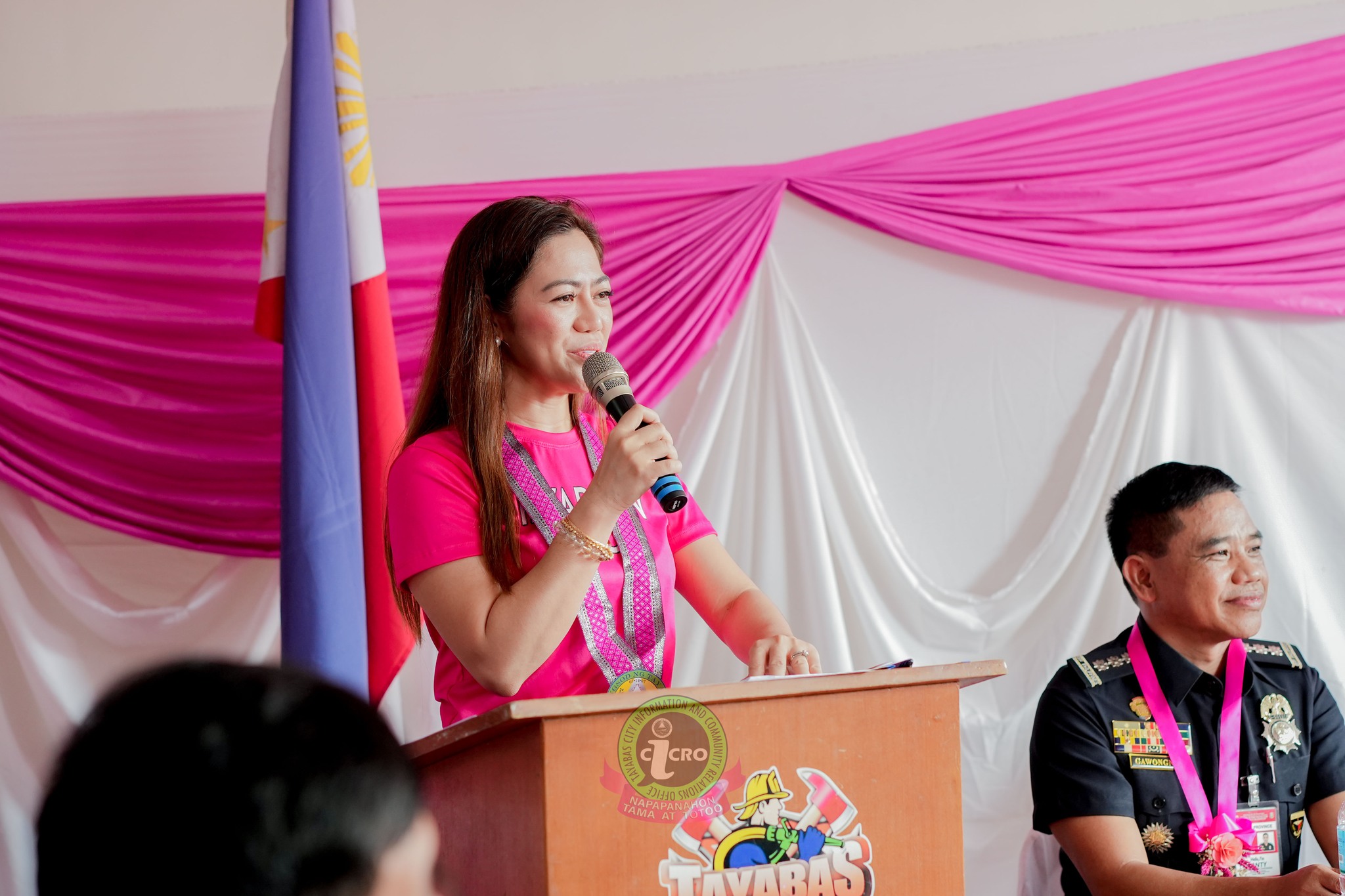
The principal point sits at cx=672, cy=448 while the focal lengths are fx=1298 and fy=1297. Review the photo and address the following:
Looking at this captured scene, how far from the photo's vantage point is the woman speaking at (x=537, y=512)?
1728mm

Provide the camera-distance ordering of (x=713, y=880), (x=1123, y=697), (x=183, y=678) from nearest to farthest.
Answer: (x=183, y=678)
(x=713, y=880)
(x=1123, y=697)

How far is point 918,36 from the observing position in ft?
12.4

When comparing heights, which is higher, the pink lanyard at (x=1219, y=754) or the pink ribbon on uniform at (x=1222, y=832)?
the pink lanyard at (x=1219, y=754)

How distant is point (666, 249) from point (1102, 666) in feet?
5.54

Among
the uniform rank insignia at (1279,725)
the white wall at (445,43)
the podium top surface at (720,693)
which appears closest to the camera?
the podium top surface at (720,693)

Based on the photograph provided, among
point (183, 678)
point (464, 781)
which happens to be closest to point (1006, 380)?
point (464, 781)

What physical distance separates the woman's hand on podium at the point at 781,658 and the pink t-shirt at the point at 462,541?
0.13 meters

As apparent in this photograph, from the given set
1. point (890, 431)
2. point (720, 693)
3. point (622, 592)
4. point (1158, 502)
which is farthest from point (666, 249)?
point (720, 693)

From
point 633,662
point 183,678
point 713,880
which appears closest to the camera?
point 183,678

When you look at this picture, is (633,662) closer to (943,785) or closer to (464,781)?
(464,781)

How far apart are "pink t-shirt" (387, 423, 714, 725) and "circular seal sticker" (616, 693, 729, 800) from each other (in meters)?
0.41

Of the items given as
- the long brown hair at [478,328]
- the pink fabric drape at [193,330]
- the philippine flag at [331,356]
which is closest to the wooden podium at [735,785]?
the long brown hair at [478,328]

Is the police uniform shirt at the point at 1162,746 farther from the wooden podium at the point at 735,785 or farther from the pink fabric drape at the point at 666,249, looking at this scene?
the pink fabric drape at the point at 666,249

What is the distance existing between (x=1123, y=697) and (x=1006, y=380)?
1.35 meters
